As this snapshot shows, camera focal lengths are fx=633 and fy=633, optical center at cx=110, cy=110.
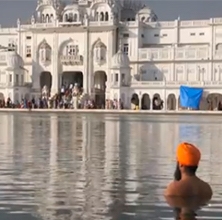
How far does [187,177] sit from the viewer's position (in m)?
8.85

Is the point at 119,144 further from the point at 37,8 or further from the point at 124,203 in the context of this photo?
the point at 37,8

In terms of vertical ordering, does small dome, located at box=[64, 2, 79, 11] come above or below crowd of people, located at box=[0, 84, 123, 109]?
above

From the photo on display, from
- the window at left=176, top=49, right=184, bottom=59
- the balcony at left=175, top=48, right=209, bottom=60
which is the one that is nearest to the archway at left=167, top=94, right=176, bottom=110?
the balcony at left=175, top=48, right=209, bottom=60

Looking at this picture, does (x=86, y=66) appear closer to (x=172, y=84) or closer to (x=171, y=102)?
(x=171, y=102)

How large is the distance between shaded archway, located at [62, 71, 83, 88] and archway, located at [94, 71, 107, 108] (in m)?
2.09

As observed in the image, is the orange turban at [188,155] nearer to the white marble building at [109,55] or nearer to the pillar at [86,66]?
the white marble building at [109,55]

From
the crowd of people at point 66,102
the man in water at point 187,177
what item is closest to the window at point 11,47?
the crowd of people at point 66,102

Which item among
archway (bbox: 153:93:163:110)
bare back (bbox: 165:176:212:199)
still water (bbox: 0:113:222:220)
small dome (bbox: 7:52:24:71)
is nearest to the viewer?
still water (bbox: 0:113:222:220)

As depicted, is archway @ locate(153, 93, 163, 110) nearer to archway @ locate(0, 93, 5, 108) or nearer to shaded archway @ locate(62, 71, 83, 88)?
shaded archway @ locate(62, 71, 83, 88)

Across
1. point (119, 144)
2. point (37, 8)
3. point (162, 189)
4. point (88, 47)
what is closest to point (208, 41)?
point (88, 47)

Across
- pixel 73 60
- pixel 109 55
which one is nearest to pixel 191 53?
pixel 109 55

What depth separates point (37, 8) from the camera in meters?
76.9

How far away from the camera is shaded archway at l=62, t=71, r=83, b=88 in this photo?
74.5 metres

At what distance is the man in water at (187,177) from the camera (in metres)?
8.62
